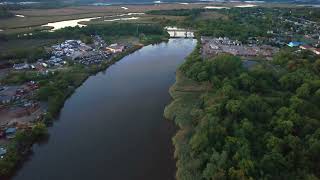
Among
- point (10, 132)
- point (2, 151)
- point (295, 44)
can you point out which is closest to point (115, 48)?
point (295, 44)

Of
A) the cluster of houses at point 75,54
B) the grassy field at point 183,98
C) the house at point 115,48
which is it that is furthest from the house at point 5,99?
the house at point 115,48

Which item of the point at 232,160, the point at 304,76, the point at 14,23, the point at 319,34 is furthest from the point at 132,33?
the point at 232,160

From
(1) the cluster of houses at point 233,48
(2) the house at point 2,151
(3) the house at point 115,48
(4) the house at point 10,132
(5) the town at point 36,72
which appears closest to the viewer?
(2) the house at point 2,151

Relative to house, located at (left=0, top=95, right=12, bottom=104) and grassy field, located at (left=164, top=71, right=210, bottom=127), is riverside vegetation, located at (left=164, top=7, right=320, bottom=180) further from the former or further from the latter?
house, located at (left=0, top=95, right=12, bottom=104)

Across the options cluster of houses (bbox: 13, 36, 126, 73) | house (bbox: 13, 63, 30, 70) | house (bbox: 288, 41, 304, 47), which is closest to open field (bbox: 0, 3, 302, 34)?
cluster of houses (bbox: 13, 36, 126, 73)

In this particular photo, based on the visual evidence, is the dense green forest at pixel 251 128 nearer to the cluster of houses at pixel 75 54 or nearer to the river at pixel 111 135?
the river at pixel 111 135

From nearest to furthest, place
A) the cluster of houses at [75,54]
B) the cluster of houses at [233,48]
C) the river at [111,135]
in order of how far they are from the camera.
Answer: the river at [111,135] < the cluster of houses at [75,54] < the cluster of houses at [233,48]

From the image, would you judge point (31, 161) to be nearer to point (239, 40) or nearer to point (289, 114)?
point (289, 114)
